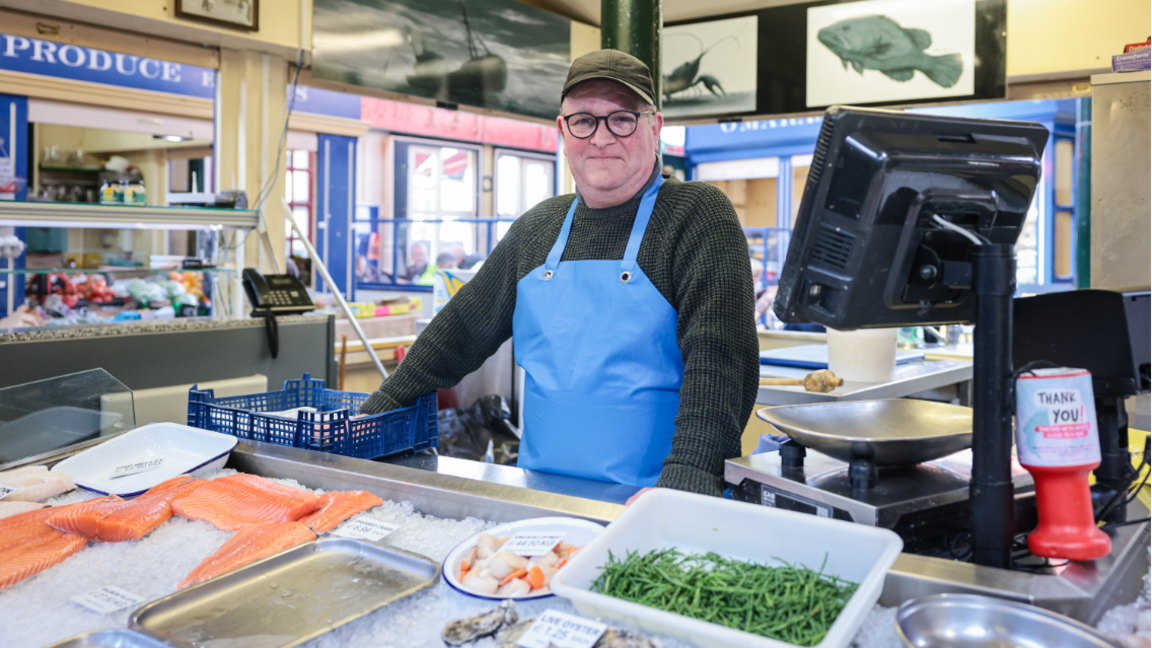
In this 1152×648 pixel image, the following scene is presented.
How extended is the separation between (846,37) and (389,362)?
3424mm

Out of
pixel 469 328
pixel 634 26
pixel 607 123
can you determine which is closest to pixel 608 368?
pixel 469 328

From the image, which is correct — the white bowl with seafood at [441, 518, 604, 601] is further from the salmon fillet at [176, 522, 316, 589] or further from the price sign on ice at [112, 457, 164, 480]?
the price sign on ice at [112, 457, 164, 480]

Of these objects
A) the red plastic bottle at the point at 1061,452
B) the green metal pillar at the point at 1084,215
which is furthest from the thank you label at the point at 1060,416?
the green metal pillar at the point at 1084,215

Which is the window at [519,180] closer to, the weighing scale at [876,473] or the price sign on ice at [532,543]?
the weighing scale at [876,473]

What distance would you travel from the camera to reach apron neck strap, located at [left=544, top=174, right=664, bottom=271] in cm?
188

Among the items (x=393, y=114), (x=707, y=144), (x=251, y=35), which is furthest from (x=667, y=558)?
(x=707, y=144)

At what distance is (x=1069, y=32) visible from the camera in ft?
14.3

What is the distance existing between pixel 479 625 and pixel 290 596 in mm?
318

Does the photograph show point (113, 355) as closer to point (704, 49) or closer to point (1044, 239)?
point (704, 49)

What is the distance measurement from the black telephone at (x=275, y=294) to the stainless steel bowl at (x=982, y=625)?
2.88m

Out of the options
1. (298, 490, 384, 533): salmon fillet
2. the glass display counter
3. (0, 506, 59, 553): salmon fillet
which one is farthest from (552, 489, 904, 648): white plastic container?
the glass display counter

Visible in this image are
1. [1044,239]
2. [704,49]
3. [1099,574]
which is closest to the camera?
[1099,574]

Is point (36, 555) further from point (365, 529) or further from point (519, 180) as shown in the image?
point (519, 180)

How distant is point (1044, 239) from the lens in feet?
31.5
